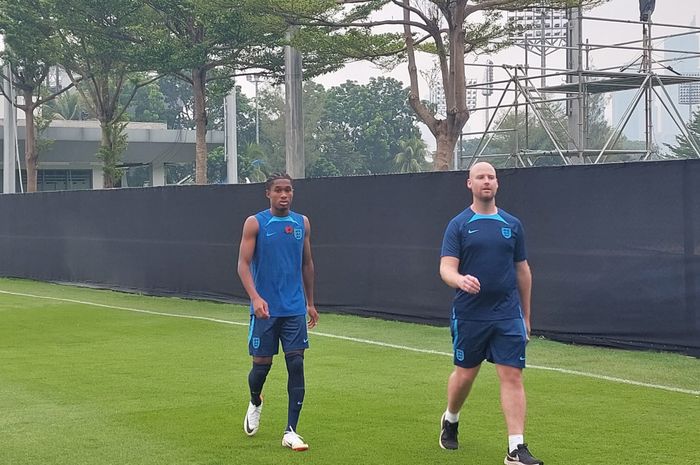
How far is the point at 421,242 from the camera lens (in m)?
Answer: 15.6

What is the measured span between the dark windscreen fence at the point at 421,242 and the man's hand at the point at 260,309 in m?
5.74

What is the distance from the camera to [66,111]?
318ft

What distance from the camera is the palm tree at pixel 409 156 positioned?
331ft

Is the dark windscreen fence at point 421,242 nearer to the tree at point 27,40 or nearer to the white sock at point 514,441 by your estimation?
the white sock at point 514,441

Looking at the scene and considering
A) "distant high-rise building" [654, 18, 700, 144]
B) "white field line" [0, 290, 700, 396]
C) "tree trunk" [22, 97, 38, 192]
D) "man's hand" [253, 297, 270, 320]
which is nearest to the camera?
"man's hand" [253, 297, 270, 320]

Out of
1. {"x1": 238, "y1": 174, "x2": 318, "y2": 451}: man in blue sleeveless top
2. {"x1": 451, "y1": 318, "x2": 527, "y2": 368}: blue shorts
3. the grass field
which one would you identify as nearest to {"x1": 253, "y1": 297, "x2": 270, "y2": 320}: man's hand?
{"x1": 238, "y1": 174, "x2": 318, "y2": 451}: man in blue sleeveless top

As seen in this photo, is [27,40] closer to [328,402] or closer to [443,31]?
[443,31]

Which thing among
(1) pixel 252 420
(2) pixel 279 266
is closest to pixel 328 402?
(1) pixel 252 420

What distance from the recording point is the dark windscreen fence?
12078 mm

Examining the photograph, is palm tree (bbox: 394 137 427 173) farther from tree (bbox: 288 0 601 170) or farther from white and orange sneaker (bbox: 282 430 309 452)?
white and orange sneaker (bbox: 282 430 309 452)

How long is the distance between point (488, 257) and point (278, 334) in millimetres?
1642

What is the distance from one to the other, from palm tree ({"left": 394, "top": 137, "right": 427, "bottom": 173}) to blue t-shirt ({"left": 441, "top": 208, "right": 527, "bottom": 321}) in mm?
93547

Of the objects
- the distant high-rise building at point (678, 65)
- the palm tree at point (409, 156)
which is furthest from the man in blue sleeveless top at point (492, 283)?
the palm tree at point (409, 156)

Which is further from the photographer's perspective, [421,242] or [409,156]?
[409,156]
